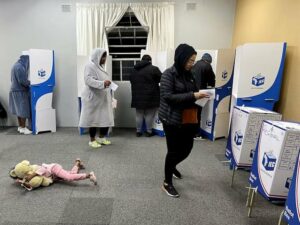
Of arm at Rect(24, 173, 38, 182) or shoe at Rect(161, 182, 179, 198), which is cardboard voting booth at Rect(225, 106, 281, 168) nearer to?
shoe at Rect(161, 182, 179, 198)

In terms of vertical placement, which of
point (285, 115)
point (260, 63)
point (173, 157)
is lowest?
point (173, 157)

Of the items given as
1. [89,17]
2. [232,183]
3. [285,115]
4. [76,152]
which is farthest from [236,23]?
[76,152]

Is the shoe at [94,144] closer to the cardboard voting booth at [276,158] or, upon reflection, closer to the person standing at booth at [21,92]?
the person standing at booth at [21,92]

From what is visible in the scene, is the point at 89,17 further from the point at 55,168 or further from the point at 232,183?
the point at 232,183

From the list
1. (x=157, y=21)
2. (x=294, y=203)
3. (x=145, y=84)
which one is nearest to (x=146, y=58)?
(x=145, y=84)

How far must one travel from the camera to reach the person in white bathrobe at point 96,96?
124 inches

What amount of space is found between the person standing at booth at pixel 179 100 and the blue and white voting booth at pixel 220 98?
6.13ft

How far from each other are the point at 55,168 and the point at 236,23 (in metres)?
3.77

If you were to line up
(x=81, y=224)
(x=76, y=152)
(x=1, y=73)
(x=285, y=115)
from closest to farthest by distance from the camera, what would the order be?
1. (x=81, y=224)
2. (x=285, y=115)
3. (x=76, y=152)
4. (x=1, y=73)

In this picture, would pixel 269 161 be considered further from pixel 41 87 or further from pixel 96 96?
pixel 41 87

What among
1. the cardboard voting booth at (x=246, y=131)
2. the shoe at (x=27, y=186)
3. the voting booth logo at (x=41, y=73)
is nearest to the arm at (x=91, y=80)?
the voting booth logo at (x=41, y=73)

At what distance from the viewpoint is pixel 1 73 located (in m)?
4.55

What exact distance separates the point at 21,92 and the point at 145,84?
212 cm

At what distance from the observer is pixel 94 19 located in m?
4.34
